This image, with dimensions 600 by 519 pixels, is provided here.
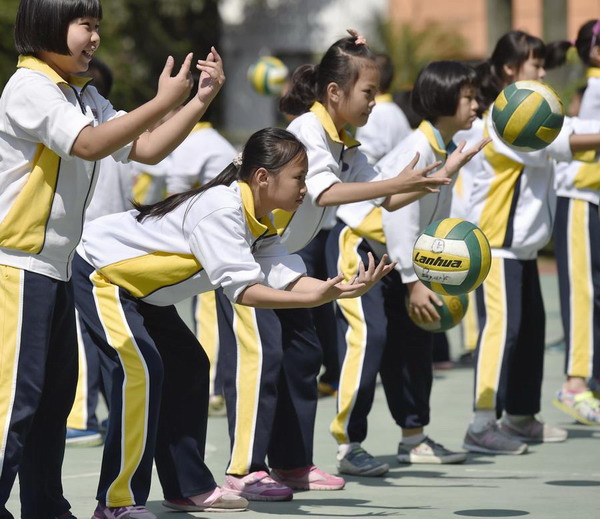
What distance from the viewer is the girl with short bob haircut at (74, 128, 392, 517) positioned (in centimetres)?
506

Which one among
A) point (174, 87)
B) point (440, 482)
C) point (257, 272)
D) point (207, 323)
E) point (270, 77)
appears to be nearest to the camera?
point (174, 87)

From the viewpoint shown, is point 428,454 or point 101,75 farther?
point 101,75

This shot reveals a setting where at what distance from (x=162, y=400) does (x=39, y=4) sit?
1714 mm

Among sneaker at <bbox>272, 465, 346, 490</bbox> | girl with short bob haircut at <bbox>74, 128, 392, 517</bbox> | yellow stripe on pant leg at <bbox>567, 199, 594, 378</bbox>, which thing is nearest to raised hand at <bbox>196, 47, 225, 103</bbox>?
girl with short bob haircut at <bbox>74, 128, 392, 517</bbox>

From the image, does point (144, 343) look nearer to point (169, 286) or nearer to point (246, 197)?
point (169, 286)

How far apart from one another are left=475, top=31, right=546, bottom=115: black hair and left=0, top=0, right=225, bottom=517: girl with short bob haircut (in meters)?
2.93

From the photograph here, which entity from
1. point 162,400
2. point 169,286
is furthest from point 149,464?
point 169,286

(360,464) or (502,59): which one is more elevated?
(502,59)

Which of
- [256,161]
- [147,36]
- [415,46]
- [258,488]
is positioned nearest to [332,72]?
[256,161]

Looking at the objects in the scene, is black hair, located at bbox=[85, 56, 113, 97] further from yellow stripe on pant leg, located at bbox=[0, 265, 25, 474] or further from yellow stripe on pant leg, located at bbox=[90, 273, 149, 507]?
yellow stripe on pant leg, located at bbox=[0, 265, 25, 474]

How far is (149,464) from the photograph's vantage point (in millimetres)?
5188

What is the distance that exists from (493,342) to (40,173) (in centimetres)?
319

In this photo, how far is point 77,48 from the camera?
14.9 feet

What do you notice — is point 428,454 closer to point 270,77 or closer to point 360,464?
point 360,464
